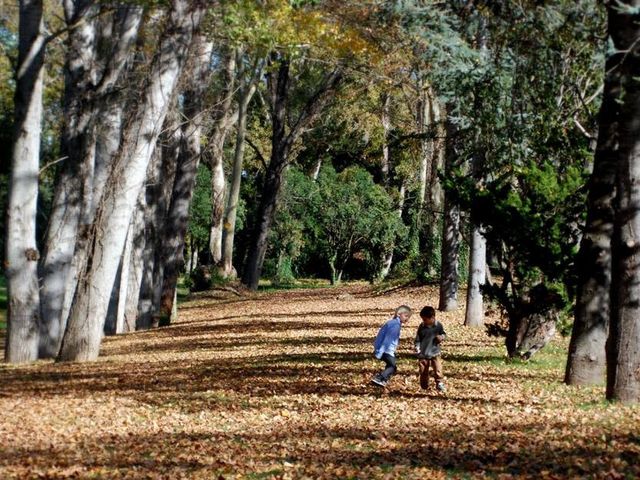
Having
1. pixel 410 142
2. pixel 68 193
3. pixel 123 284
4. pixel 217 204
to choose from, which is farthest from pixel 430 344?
pixel 217 204

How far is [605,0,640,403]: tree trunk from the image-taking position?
9.38 meters

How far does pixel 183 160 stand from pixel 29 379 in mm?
12433

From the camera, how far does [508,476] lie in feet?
23.7

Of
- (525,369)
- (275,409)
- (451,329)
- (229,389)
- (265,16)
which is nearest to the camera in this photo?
(275,409)

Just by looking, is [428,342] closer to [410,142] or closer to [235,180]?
[410,142]

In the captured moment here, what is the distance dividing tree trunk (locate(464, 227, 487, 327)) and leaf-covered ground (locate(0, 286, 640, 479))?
2815 millimetres

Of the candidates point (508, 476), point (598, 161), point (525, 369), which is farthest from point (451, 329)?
point (508, 476)

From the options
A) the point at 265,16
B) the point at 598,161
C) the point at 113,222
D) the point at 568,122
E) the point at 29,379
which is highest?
the point at 265,16

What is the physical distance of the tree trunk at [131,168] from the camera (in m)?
15.6

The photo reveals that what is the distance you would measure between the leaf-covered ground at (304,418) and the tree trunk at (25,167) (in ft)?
4.88

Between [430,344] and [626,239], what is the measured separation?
308cm

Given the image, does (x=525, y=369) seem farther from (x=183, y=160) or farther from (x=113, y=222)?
(x=183, y=160)

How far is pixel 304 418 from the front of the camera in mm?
10445

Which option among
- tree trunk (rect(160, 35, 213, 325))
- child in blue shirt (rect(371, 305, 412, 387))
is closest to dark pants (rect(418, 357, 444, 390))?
child in blue shirt (rect(371, 305, 412, 387))
